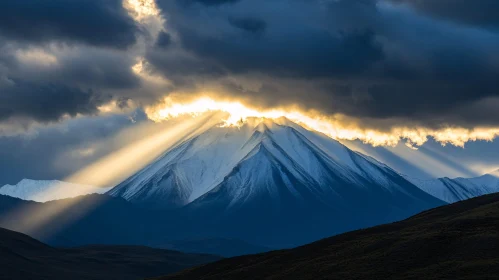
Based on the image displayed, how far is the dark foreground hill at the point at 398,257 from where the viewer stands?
106125mm

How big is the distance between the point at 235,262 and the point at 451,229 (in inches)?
2202

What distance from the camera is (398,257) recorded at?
119 meters

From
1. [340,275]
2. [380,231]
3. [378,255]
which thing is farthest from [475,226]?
[380,231]

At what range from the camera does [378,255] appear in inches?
4843

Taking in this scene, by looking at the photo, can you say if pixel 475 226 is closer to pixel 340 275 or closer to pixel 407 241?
pixel 407 241

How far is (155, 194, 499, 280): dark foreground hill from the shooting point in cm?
10612

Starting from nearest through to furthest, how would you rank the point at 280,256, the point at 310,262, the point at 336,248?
the point at 310,262 < the point at 336,248 < the point at 280,256

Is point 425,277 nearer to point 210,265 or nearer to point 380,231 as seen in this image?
point 380,231

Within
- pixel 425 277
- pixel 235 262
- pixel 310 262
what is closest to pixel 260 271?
pixel 310 262

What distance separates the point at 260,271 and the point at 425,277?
48.6 metres

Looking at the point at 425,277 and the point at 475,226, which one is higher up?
the point at 475,226

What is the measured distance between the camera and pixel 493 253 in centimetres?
10831

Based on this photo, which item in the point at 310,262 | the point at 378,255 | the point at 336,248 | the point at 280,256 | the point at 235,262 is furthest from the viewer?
the point at 235,262

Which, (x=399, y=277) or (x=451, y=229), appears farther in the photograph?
(x=451, y=229)
